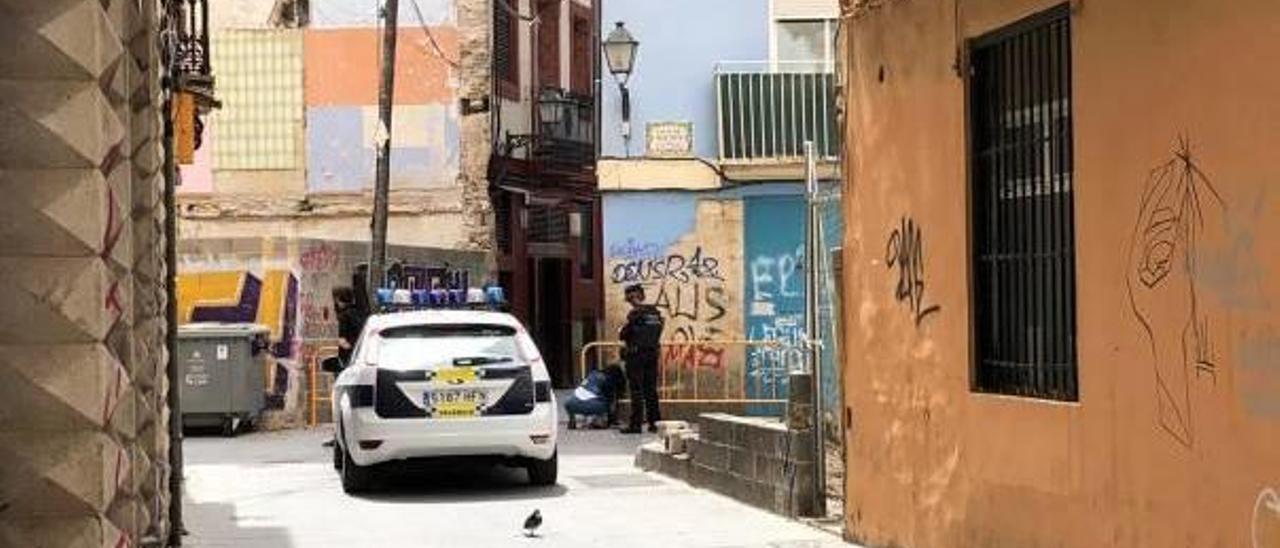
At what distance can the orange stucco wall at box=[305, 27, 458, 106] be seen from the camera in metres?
29.1

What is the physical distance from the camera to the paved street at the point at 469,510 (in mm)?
12344

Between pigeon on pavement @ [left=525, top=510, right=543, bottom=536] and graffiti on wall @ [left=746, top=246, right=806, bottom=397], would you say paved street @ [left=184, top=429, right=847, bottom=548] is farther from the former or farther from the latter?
graffiti on wall @ [left=746, top=246, right=806, bottom=397]

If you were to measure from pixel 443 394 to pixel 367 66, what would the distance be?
49.5 ft

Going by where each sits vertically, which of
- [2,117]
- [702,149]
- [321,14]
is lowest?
[2,117]

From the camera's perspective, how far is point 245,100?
2902 cm

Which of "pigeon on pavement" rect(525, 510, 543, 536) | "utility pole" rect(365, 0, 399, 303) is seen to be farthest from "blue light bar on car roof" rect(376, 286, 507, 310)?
"pigeon on pavement" rect(525, 510, 543, 536)

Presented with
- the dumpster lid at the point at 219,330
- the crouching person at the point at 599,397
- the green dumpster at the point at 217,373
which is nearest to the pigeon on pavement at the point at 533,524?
the crouching person at the point at 599,397

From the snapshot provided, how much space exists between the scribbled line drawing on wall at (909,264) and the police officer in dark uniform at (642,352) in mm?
10386

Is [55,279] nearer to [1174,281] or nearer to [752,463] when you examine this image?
[1174,281]

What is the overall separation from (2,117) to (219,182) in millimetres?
24838

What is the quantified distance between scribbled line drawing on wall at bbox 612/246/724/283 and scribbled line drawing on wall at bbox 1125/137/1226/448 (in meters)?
16.6

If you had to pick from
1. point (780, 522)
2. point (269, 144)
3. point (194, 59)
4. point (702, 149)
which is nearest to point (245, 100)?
point (269, 144)

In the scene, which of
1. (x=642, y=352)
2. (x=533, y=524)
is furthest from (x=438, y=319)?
(x=642, y=352)

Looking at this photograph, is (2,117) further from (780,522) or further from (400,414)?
(400,414)
